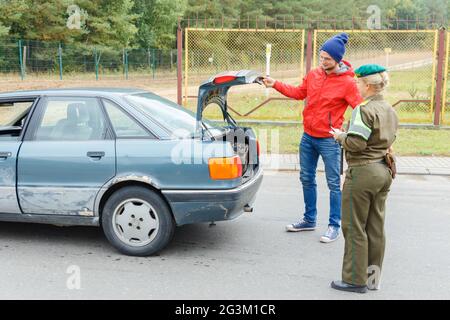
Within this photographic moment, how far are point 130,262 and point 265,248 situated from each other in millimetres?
1272

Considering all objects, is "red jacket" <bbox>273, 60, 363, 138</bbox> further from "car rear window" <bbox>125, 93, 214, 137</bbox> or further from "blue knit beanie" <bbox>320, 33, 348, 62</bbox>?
"car rear window" <bbox>125, 93, 214, 137</bbox>

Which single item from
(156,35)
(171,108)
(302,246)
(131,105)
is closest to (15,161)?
(131,105)

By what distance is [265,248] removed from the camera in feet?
16.6

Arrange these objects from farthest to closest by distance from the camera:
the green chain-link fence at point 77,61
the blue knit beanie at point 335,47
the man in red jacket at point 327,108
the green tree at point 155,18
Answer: the green tree at point 155,18, the green chain-link fence at point 77,61, the man in red jacket at point 327,108, the blue knit beanie at point 335,47

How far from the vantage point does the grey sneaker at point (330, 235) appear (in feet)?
17.2

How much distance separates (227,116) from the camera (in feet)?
18.4

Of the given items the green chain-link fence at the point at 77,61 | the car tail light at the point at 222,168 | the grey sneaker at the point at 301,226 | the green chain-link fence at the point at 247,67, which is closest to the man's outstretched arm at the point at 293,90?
the car tail light at the point at 222,168

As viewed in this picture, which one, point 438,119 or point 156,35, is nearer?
point 438,119

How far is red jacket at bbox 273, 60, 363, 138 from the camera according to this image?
502cm

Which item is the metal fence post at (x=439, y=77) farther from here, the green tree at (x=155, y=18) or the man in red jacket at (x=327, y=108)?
the green tree at (x=155, y=18)

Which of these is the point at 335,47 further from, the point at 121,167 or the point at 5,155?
the point at 5,155

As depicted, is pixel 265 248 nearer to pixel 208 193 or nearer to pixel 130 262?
pixel 208 193

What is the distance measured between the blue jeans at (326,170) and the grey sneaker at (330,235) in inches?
1.9

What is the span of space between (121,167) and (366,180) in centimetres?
207
